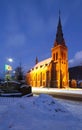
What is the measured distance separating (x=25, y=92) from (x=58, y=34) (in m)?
67.0

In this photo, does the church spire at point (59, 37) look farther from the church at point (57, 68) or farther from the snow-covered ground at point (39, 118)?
the snow-covered ground at point (39, 118)

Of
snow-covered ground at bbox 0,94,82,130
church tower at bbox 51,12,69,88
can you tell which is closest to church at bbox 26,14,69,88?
church tower at bbox 51,12,69,88

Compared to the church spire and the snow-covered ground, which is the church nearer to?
the church spire

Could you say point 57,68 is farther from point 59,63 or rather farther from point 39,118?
point 39,118

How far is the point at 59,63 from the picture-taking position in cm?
8325

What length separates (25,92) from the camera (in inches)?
1064

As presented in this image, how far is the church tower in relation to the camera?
82188 millimetres

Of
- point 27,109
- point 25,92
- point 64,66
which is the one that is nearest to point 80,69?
point 64,66

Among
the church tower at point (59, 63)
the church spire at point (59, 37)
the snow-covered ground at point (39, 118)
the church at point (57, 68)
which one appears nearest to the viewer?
the snow-covered ground at point (39, 118)

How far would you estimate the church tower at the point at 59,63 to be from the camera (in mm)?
82188

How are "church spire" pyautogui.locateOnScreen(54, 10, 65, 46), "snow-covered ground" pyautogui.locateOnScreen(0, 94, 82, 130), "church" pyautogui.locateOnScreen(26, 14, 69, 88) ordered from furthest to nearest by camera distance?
"church spire" pyautogui.locateOnScreen(54, 10, 65, 46), "church" pyautogui.locateOnScreen(26, 14, 69, 88), "snow-covered ground" pyautogui.locateOnScreen(0, 94, 82, 130)

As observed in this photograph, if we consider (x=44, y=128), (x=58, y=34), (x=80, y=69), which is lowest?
(x=44, y=128)

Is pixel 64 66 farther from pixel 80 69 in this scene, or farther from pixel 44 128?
pixel 44 128

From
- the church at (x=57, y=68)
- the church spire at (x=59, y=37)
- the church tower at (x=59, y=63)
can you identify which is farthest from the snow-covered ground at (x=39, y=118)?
the church spire at (x=59, y=37)
